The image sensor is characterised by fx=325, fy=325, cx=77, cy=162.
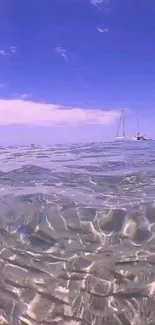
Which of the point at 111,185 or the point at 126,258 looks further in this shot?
the point at 111,185

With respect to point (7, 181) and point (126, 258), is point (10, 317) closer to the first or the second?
point (126, 258)

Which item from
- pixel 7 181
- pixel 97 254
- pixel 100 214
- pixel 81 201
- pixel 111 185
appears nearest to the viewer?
pixel 97 254

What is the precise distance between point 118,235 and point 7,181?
2.65 meters

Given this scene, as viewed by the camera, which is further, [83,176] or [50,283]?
[83,176]

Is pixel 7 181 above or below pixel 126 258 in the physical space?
above

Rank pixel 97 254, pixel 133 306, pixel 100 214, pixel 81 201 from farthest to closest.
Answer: pixel 81 201
pixel 100 214
pixel 97 254
pixel 133 306

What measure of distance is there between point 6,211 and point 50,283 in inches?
44.7

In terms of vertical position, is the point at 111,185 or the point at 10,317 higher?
the point at 111,185

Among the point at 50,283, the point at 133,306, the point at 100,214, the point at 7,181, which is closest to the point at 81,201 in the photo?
the point at 100,214

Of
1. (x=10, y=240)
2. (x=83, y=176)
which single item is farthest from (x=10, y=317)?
(x=83, y=176)

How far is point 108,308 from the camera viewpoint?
3084mm

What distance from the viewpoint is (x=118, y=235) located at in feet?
11.0

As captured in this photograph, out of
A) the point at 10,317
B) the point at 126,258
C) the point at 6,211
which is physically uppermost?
the point at 6,211

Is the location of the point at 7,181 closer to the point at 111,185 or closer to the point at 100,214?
the point at 111,185
